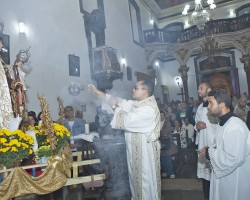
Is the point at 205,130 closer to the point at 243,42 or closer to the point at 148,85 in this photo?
the point at 148,85

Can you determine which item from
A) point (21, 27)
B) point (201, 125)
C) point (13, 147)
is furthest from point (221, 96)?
point (21, 27)

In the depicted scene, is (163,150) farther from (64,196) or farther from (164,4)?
(164,4)

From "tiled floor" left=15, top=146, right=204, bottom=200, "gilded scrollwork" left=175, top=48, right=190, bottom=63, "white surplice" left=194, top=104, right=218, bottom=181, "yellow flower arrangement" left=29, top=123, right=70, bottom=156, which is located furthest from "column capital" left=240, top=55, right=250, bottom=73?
"yellow flower arrangement" left=29, top=123, right=70, bottom=156

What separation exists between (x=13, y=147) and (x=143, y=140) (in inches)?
67.2

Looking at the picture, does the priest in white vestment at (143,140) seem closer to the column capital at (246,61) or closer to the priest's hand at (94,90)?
the priest's hand at (94,90)

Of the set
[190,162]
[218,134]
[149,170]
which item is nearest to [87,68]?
[190,162]

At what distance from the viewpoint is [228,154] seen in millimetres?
2898

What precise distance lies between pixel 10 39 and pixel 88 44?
3.67m

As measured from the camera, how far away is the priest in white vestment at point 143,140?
3.83 meters

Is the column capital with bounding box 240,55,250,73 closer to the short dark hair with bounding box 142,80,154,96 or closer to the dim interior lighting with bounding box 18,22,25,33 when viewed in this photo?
the dim interior lighting with bounding box 18,22,25,33

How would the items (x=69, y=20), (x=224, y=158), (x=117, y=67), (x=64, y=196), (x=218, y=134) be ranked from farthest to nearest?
(x=117, y=67) < (x=69, y=20) < (x=64, y=196) < (x=218, y=134) < (x=224, y=158)

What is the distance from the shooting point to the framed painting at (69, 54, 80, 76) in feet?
29.7

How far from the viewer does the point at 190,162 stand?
26.7 ft

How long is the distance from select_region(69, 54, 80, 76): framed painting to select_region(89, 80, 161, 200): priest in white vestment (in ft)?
16.9
